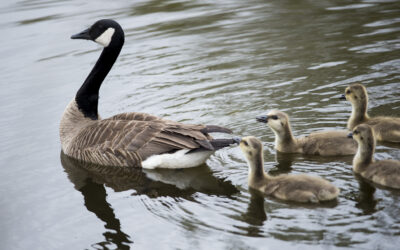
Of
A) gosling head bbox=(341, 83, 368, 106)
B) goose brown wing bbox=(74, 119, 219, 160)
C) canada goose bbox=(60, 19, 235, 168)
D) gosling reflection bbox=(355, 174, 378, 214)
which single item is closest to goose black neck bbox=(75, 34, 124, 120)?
canada goose bbox=(60, 19, 235, 168)

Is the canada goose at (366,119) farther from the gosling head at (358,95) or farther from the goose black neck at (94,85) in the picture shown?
the goose black neck at (94,85)

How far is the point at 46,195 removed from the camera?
7.36 m

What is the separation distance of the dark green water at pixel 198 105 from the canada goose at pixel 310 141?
0.14 metres

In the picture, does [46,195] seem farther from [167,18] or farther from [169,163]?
[167,18]

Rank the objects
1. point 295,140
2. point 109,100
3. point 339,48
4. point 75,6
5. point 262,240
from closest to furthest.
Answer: point 262,240 < point 295,140 < point 109,100 < point 339,48 < point 75,6

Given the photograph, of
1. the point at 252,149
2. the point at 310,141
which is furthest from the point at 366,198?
the point at 310,141

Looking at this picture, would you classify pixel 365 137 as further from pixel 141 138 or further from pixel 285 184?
pixel 141 138

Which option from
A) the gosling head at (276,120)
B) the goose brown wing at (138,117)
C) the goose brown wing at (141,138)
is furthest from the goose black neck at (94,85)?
the gosling head at (276,120)

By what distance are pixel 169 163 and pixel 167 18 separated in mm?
8926

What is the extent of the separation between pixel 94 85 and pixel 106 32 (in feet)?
2.86

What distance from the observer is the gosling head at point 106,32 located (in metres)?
8.98

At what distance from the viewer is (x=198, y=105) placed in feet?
32.3

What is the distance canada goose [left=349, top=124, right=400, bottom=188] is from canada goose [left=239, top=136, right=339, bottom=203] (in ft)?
2.11

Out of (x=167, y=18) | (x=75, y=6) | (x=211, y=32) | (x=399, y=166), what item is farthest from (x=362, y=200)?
(x=75, y=6)
